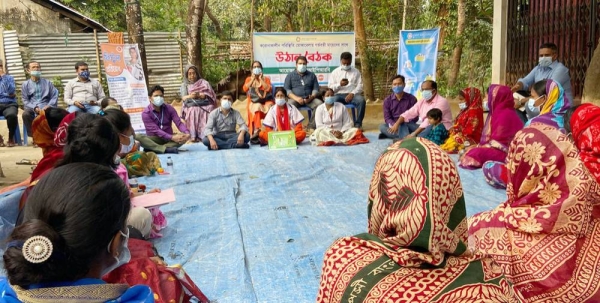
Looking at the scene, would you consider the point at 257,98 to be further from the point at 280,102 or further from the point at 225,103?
the point at 225,103

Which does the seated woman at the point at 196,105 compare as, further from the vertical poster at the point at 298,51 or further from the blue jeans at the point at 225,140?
the vertical poster at the point at 298,51

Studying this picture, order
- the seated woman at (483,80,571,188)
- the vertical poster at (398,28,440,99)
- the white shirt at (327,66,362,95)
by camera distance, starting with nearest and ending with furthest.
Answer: the seated woman at (483,80,571,188)
the white shirt at (327,66,362,95)
the vertical poster at (398,28,440,99)

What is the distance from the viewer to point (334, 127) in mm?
8047

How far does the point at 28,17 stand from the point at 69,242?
13708 mm

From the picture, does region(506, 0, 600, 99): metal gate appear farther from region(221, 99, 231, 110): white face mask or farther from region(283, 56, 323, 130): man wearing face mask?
region(221, 99, 231, 110): white face mask

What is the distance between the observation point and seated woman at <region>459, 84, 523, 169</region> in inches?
213

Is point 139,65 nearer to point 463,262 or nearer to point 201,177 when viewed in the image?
point 201,177

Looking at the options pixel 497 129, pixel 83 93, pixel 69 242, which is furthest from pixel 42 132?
pixel 83 93

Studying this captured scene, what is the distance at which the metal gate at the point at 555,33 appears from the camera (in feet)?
21.9

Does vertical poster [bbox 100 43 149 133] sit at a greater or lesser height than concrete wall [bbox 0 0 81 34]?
lesser

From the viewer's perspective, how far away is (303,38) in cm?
1008

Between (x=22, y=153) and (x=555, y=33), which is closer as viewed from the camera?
(x=555, y=33)

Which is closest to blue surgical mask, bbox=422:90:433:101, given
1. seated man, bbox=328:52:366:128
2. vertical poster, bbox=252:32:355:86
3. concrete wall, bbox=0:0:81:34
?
seated man, bbox=328:52:366:128

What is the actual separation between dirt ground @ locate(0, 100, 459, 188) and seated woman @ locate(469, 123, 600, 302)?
513cm
